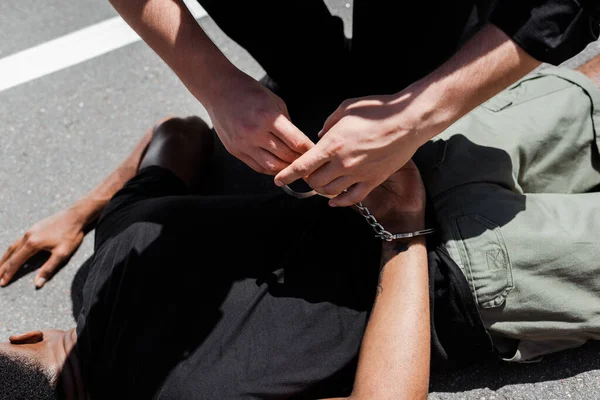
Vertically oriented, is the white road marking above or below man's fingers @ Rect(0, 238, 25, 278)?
above

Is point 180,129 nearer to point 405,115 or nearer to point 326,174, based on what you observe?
point 326,174

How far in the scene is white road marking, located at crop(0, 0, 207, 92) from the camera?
2.59 metres

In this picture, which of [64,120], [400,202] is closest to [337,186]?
[400,202]

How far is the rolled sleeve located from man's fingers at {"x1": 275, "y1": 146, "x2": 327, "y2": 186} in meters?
0.44

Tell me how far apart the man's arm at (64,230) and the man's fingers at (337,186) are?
0.97 metres

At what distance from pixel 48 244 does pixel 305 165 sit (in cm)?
116

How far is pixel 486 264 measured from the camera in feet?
4.58

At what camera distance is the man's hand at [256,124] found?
4.20 feet

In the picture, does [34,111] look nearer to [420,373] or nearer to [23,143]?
[23,143]

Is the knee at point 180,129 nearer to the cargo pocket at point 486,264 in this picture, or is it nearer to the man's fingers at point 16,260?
the man's fingers at point 16,260

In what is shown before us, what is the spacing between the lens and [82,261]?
2057 mm

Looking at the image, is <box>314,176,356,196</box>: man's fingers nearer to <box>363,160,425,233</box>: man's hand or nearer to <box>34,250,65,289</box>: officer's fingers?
<box>363,160,425,233</box>: man's hand

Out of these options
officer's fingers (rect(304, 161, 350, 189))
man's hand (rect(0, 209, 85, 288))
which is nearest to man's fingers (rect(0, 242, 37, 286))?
man's hand (rect(0, 209, 85, 288))

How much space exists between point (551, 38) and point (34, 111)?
6.80 ft
